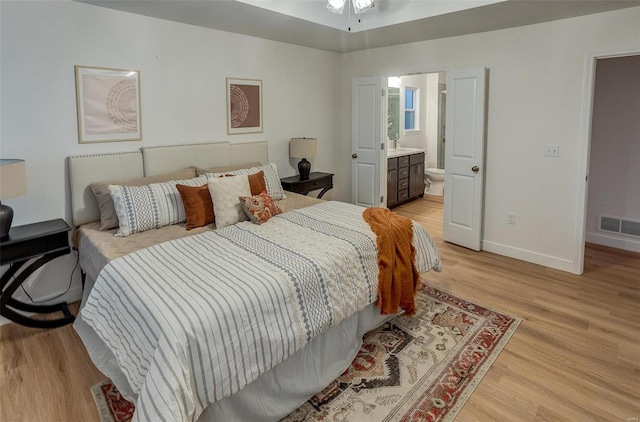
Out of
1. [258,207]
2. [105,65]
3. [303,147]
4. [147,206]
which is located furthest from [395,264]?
[105,65]

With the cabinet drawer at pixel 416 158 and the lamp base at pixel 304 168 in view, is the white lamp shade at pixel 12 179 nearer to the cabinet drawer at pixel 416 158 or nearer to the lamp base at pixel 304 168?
the lamp base at pixel 304 168

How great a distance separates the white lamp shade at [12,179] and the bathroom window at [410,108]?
5884 mm

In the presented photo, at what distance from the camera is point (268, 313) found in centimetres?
187

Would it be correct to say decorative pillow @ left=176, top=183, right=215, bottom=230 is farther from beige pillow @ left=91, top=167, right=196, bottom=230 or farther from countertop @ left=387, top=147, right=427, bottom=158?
Result: countertop @ left=387, top=147, right=427, bottom=158

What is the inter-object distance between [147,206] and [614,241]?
482 centimetres

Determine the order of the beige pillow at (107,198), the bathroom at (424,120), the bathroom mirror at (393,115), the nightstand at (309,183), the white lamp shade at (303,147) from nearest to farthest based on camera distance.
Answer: the beige pillow at (107,198)
the nightstand at (309,183)
the white lamp shade at (303,147)
the bathroom mirror at (393,115)
the bathroom at (424,120)

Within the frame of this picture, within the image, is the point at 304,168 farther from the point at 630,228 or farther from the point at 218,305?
the point at 630,228

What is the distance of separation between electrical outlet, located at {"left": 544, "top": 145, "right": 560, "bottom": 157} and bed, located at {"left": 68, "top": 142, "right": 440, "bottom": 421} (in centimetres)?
168

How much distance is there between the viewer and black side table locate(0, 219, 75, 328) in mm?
2590

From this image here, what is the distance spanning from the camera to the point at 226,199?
3.09 m

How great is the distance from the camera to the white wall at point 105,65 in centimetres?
280

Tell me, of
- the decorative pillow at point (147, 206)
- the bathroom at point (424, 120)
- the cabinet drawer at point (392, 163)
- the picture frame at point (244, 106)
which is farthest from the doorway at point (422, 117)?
the decorative pillow at point (147, 206)

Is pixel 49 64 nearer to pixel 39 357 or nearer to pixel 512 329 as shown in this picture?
pixel 39 357

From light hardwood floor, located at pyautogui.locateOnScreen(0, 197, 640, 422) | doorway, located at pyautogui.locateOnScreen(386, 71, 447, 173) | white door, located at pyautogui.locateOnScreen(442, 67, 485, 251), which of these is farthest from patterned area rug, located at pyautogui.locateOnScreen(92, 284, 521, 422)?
doorway, located at pyautogui.locateOnScreen(386, 71, 447, 173)
